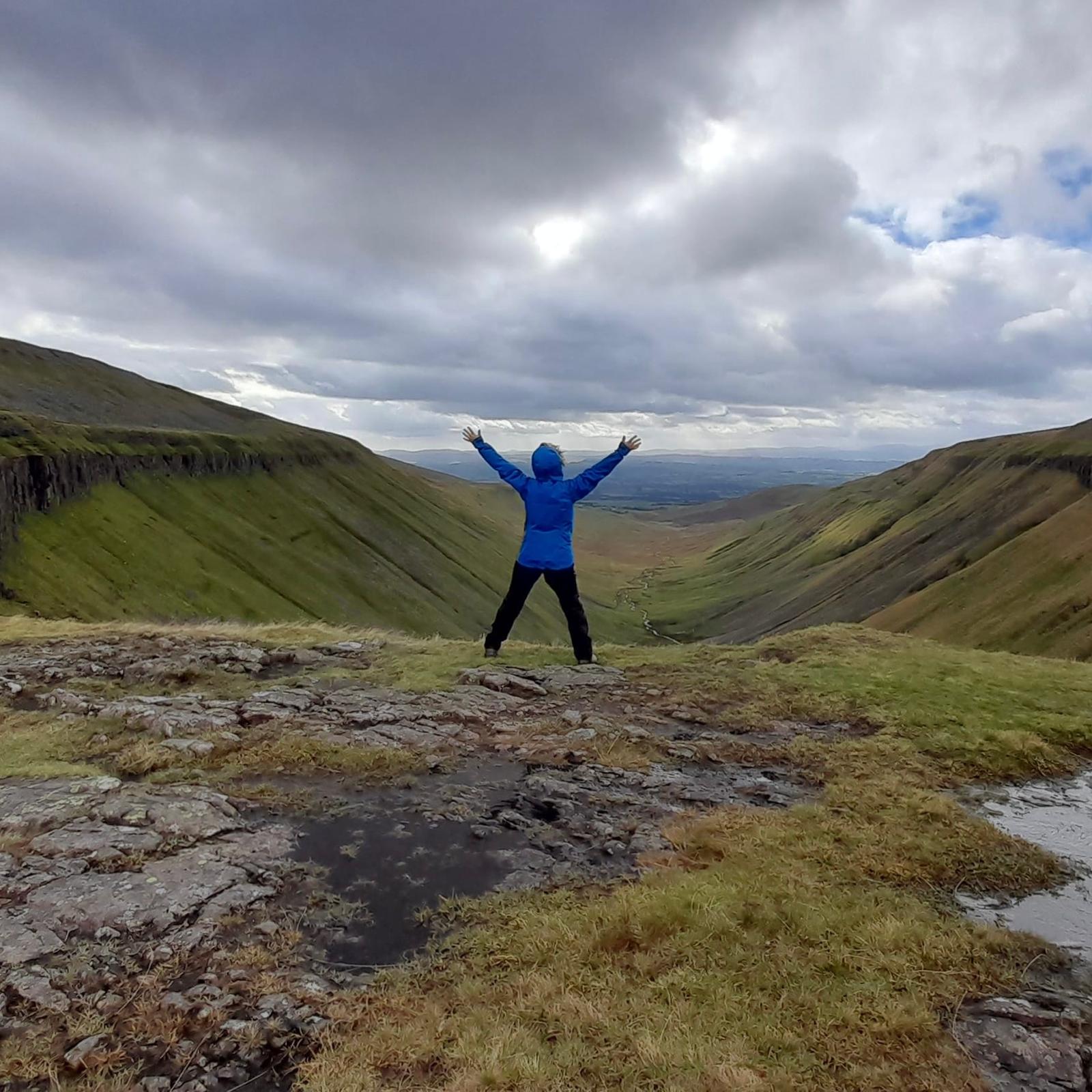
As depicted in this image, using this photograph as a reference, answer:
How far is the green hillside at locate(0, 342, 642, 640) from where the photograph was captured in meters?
67.6

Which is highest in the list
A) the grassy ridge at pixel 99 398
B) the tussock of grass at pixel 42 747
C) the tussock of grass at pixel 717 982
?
the grassy ridge at pixel 99 398

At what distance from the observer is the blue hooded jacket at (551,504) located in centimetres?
1523

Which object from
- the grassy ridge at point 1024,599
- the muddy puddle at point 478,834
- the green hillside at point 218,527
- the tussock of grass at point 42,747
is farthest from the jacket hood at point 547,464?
the grassy ridge at point 1024,599

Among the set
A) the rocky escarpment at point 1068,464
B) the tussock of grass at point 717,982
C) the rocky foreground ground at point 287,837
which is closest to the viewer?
the tussock of grass at point 717,982

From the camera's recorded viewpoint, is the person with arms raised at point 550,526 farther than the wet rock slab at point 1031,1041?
Yes

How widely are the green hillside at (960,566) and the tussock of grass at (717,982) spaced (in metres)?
81.1

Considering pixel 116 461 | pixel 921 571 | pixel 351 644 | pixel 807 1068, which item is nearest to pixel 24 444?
pixel 116 461

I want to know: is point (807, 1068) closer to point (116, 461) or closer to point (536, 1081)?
point (536, 1081)

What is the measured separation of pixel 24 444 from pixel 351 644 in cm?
7469

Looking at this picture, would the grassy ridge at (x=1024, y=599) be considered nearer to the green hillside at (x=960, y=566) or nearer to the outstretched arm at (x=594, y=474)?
the green hillside at (x=960, y=566)

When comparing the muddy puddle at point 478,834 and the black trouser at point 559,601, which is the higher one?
the black trouser at point 559,601

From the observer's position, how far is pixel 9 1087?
462 centimetres

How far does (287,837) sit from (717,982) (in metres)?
5.08

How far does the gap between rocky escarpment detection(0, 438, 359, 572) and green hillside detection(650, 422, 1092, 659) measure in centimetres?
9623
